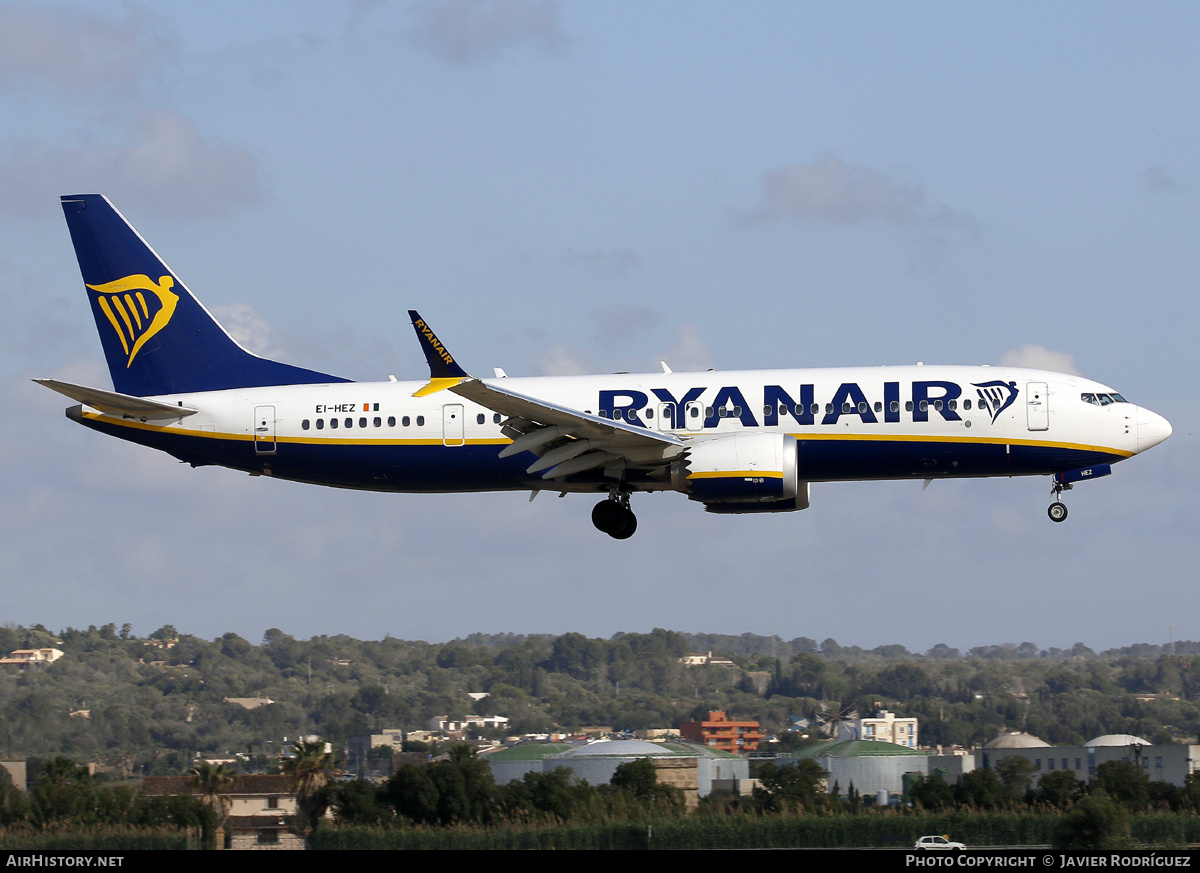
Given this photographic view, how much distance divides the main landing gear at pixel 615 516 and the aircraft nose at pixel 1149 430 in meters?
13.4

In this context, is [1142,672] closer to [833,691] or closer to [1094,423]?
[833,691]

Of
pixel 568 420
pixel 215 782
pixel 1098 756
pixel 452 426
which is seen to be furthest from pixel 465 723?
pixel 568 420

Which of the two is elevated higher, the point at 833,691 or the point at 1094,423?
the point at 1094,423

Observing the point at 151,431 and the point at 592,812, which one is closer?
the point at 592,812

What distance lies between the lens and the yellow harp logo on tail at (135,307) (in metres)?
42.0

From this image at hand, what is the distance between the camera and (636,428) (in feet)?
119

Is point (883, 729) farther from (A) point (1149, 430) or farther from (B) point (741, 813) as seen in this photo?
(A) point (1149, 430)

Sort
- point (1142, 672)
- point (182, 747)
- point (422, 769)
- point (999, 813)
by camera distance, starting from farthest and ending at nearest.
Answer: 1. point (1142, 672)
2. point (182, 747)
3. point (422, 769)
4. point (999, 813)

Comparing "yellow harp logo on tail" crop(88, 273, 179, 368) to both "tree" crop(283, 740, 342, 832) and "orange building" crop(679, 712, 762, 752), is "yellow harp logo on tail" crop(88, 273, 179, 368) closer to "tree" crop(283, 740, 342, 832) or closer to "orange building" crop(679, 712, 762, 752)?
"tree" crop(283, 740, 342, 832)

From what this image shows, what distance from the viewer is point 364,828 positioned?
37344 mm

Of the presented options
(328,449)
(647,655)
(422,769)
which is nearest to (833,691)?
(647,655)

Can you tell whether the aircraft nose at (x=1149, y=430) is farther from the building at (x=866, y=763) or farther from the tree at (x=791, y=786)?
the building at (x=866, y=763)

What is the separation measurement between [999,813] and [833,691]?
194 feet

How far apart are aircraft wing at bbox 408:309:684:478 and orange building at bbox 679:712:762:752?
21.5 meters
